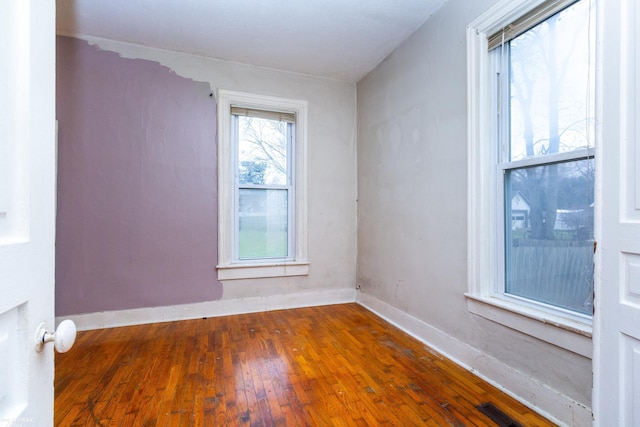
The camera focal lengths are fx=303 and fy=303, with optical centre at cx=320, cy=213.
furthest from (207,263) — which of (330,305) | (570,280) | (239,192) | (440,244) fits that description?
(570,280)

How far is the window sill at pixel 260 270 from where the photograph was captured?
120 inches

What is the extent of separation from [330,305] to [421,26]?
2.79 metres

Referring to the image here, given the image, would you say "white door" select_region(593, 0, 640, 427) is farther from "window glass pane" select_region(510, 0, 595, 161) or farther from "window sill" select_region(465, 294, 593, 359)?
"window glass pane" select_region(510, 0, 595, 161)

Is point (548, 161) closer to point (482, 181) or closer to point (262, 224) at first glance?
point (482, 181)

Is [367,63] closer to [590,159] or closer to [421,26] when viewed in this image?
[421,26]

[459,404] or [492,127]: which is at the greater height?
[492,127]

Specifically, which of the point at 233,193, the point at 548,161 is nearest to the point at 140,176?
the point at 233,193

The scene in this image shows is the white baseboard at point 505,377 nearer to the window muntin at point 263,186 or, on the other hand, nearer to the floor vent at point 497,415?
the floor vent at point 497,415

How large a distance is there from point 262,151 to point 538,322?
2.72 metres

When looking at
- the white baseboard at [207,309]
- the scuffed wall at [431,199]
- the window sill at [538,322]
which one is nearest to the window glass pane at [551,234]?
the window sill at [538,322]

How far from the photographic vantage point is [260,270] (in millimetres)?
3162

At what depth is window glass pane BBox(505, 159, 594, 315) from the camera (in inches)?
58.5

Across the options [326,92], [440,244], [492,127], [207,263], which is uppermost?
[326,92]

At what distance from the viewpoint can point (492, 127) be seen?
195 cm
